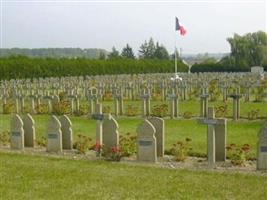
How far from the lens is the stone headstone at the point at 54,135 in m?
12.2

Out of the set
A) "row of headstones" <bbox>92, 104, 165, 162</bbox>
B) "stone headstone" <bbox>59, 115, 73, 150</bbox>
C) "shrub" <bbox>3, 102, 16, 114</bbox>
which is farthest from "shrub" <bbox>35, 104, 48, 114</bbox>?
"row of headstones" <bbox>92, 104, 165, 162</bbox>

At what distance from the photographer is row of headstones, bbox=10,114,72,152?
12195mm

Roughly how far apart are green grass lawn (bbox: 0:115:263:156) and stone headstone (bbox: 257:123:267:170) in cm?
188

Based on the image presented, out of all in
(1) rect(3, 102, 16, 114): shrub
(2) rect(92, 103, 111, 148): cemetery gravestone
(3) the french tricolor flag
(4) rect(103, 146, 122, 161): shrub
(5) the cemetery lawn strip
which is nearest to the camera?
(5) the cemetery lawn strip

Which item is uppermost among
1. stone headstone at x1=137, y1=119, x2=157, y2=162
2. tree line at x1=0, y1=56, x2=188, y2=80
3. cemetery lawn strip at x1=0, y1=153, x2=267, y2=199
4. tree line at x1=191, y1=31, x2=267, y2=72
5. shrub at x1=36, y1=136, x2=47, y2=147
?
tree line at x1=191, y1=31, x2=267, y2=72

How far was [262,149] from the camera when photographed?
9.88 m

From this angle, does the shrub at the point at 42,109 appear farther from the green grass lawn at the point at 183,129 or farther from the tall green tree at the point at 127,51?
the tall green tree at the point at 127,51

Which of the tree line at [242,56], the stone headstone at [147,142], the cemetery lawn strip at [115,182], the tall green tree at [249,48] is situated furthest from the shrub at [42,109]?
the tall green tree at [249,48]

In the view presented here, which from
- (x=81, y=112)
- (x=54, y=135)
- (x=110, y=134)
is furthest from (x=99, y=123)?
(x=81, y=112)

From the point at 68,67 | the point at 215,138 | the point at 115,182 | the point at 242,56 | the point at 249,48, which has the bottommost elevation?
the point at 115,182

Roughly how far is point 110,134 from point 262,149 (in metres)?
3.53

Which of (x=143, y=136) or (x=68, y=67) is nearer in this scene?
(x=143, y=136)

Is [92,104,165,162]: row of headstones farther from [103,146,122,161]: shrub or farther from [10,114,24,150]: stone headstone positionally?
[10,114,24,150]: stone headstone

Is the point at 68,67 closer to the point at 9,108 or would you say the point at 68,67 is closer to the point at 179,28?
the point at 179,28
